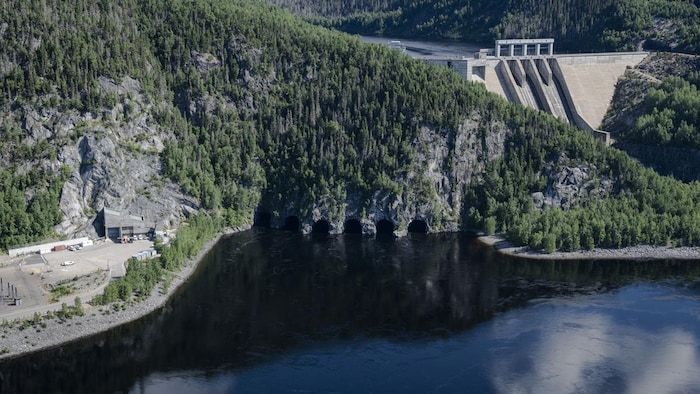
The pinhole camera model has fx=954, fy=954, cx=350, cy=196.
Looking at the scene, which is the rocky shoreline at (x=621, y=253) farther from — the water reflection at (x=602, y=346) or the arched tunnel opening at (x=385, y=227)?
the arched tunnel opening at (x=385, y=227)

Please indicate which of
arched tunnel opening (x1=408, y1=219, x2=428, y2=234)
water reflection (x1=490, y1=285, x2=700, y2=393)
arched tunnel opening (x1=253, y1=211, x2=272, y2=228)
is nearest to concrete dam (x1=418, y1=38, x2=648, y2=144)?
arched tunnel opening (x1=408, y1=219, x2=428, y2=234)

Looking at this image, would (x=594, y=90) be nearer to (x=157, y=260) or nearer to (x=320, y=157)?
(x=320, y=157)

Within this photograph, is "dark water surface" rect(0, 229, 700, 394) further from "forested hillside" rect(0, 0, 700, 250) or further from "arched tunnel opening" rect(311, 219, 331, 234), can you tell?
"forested hillside" rect(0, 0, 700, 250)

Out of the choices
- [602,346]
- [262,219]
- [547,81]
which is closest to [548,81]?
[547,81]

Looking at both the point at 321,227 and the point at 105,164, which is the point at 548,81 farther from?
the point at 105,164

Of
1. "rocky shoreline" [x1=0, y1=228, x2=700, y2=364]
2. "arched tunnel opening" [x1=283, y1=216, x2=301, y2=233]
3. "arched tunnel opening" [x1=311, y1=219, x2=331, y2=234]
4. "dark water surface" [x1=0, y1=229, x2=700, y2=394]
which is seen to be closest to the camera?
"dark water surface" [x1=0, y1=229, x2=700, y2=394]

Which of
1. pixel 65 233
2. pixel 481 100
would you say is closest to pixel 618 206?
pixel 481 100

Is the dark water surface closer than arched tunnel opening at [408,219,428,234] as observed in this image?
Yes
